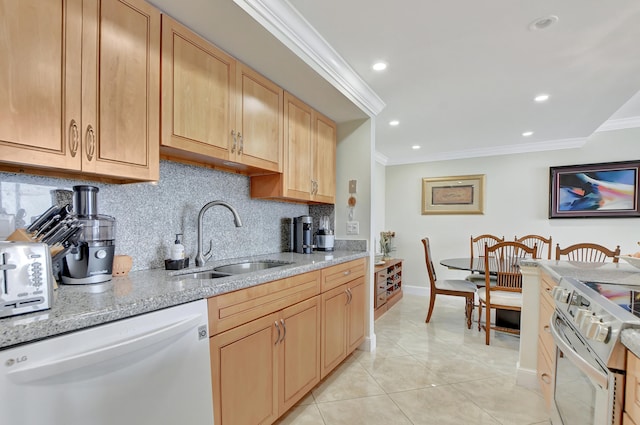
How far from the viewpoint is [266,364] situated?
1574mm

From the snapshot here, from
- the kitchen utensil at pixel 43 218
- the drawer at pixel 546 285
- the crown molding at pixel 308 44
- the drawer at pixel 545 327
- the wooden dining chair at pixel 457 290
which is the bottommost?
the wooden dining chair at pixel 457 290

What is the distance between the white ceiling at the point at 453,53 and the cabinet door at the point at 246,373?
62.2 inches

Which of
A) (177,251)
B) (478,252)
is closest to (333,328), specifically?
(177,251)

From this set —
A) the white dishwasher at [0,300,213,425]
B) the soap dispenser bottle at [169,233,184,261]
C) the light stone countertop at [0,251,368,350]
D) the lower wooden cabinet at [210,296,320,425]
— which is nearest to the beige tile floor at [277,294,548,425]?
the lower wooden cabinet at [210,296,320,425]

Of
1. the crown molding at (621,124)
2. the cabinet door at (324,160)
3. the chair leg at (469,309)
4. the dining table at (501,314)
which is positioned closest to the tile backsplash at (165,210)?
the cabinet door at (324,160)

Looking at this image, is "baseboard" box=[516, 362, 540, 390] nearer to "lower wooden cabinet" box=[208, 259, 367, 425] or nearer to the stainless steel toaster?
"lower wooden cabinet" box=[208, 259, 367, 425]

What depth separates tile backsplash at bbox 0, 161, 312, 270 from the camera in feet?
4.09

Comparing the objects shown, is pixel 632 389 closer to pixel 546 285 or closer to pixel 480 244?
pixel 546 285

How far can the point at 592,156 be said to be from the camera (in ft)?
13.3

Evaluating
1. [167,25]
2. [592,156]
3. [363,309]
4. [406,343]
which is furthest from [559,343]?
[592,156]

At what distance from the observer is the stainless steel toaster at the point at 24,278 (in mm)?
822

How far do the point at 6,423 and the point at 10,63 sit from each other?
42.5 inches

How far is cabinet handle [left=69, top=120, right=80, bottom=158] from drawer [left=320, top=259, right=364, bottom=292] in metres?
1.49

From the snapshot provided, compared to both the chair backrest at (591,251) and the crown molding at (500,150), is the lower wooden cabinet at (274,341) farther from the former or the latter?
the crown molding at (500,150)
